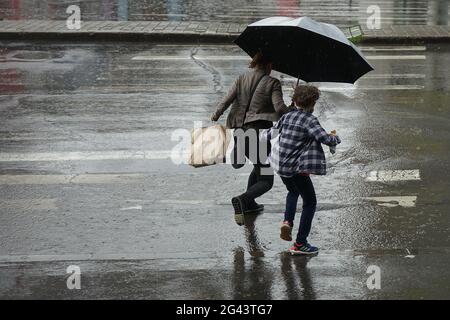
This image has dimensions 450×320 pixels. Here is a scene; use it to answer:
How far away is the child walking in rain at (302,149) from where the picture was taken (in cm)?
754

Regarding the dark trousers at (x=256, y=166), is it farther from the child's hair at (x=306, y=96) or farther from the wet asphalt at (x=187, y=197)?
the child's hair at (x=306, y=96)

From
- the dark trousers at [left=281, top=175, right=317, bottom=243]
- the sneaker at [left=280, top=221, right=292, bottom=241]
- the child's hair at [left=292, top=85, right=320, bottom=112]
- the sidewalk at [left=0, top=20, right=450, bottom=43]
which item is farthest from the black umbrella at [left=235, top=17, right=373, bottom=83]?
the sidewalk at [left=0, top=20, right=450, bottom=43]

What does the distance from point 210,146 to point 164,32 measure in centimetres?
1192

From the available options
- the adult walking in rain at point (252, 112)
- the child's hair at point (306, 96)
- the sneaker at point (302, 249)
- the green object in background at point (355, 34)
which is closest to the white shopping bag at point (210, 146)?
the adult walking in rain at point (252, 112)

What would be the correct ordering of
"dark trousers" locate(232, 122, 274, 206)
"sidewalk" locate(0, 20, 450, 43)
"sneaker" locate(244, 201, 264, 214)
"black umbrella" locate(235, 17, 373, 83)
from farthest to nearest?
"sidewalk" locate(0, 20, 450, 43)
"sneaker" locate(244, 201, 264, 214)
"dark trousers" locate(232, 122, 274, 206)
"black umbrella" locate(235, 17, 373, 83)

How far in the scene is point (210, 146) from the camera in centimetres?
832

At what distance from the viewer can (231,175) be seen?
10320 millimetres

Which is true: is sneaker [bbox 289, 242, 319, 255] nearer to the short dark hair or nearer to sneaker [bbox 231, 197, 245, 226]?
sneaker [bbox 231, 197, 245, 226]

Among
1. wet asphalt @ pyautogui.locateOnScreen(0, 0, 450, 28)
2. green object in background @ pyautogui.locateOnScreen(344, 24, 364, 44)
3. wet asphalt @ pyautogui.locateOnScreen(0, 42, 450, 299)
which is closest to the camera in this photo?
wet asphalt @ pyautogui.locateOnScreen(0, 42, 450, 299)

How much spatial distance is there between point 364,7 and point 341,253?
59.6 feet

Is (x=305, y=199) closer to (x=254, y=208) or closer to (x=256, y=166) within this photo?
(x=256, y=166)

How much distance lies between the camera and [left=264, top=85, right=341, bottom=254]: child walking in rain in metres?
7.54

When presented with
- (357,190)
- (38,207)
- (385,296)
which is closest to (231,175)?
(357,190)
